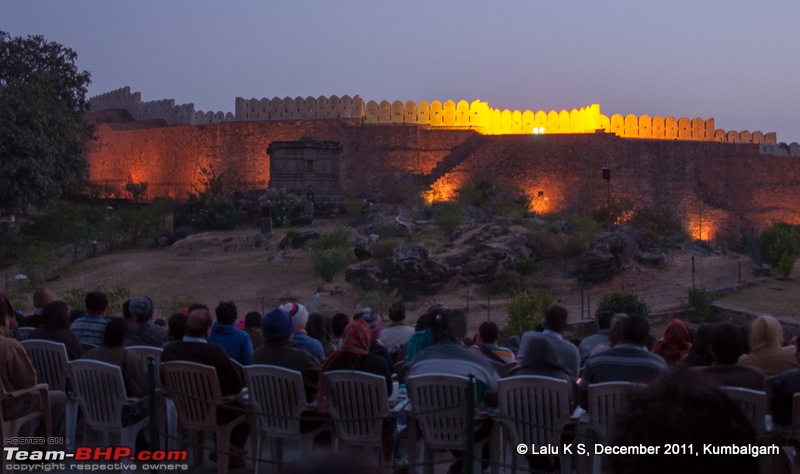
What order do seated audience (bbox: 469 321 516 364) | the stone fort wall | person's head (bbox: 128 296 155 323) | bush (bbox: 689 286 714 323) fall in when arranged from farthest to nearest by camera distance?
the stone fort wall → bush (bbox: 689 286 714 323) → person's head (bbox: 128 296 155 323) → seated audience (bbox: 469 321 516 364)

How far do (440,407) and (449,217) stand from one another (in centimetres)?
1608

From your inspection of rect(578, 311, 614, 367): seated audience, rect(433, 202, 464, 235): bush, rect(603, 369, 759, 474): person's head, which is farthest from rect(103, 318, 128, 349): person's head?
rect(433, 202, 464, 235): bush

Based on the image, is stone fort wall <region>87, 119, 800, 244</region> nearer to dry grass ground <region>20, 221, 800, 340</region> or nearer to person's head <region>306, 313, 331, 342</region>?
dry grass ground <region>20, 221, 800, 340</region>

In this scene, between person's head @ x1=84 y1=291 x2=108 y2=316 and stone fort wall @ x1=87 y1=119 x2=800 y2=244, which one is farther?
stone fort wall @ x1=87 y1=119 x2=800 y2=244

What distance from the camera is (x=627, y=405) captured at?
219 cm

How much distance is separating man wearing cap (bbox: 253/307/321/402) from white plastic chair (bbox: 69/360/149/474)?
758 mm

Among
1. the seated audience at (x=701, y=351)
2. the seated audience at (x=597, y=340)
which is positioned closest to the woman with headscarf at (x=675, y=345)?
the seated audience at (x=701, y=351)

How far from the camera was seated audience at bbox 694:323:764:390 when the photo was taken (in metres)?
4.33

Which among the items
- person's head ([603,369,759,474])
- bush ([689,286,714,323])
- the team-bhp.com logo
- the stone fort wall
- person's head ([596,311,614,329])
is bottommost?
bush ([689,286,714,323])

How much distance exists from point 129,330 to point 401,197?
24.0 m

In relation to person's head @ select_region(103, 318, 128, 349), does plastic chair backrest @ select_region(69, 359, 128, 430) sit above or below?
below

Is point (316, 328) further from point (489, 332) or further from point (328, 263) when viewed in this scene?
point (328, 263)

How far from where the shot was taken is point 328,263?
1669 centimetres

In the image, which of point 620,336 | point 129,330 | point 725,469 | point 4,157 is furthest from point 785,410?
point 4,157
